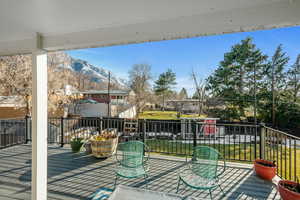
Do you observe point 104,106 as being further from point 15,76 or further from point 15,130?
point 15,130

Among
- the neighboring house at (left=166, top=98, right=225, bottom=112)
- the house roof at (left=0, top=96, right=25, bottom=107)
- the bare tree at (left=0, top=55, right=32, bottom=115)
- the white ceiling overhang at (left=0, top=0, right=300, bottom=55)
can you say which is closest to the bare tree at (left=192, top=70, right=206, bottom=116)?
the neighboring house at (left=166, top=98, right=225, bottom=112)

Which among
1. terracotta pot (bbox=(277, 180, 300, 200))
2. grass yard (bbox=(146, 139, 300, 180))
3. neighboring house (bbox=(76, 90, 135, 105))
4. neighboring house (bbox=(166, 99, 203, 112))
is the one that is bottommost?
grass yard (bbox=(146, 139, 300, 180))

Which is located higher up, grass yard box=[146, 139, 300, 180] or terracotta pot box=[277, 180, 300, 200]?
terracotta pot box=[277, 180, 300, 200]

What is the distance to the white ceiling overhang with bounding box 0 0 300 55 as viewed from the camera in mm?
1160

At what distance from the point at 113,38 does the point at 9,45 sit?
1495mm

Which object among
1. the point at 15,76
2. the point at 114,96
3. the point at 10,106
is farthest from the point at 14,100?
the point at 114,96

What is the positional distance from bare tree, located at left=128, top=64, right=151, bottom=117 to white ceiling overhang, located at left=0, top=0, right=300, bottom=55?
14899 millimetres

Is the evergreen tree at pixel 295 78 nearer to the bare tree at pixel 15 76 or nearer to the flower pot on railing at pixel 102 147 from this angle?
the flower pot on railing at pixel 102 147

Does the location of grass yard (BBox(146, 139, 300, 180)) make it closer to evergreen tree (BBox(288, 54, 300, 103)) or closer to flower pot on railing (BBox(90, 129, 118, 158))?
flower pot on railing (BBox(90, 129, 118, 158))

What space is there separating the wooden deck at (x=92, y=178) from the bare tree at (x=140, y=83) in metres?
12.9

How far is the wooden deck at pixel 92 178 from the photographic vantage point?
7.91 feet

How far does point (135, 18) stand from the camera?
54.7 inches

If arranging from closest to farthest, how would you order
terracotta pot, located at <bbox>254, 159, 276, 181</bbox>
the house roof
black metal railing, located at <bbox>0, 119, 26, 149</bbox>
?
terracotta pot, located at <bbox>254, 159, 276, 181</bbox> < black metal railing, located at <bbox>0, 119, 26, 149</bbox> < the house roof

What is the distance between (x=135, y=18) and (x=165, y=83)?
19.3 m
